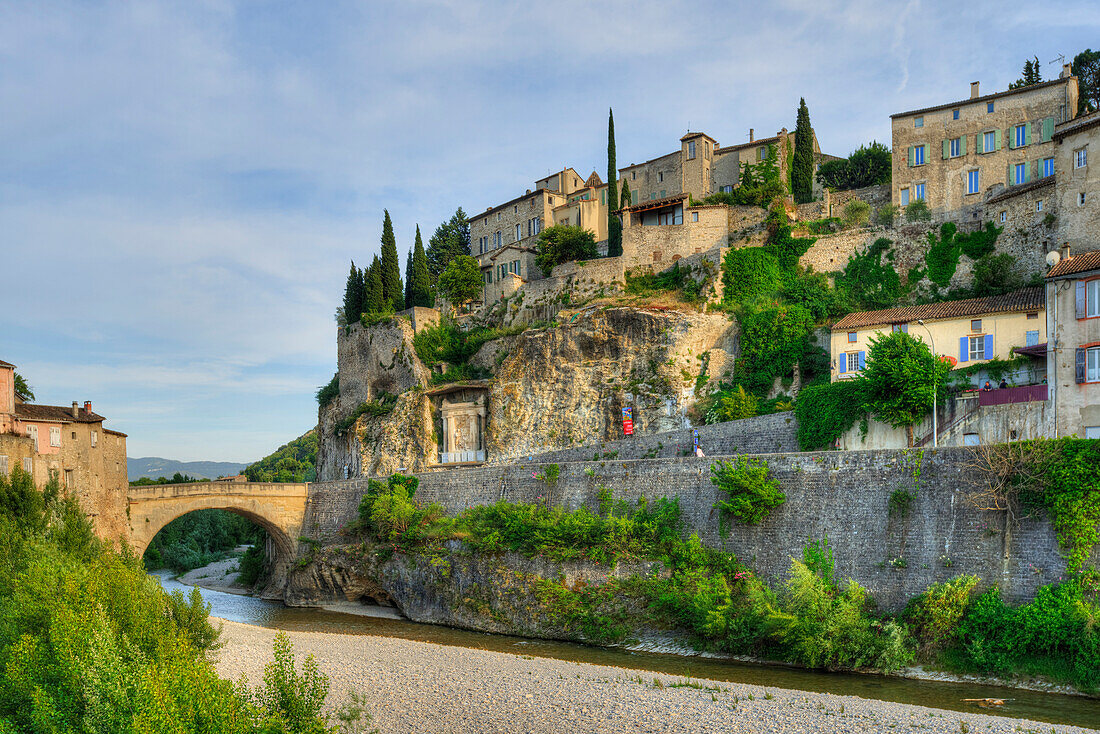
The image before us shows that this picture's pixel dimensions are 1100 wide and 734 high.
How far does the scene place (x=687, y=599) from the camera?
89.2 feet

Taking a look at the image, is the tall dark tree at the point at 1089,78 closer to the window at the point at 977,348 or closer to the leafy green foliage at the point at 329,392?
the window at the point at 977,348

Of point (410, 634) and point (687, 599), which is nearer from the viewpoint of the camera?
point (687, 599)

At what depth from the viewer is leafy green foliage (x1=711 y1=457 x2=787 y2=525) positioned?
27.3 metres

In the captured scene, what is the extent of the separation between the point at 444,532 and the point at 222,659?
39.3 ft

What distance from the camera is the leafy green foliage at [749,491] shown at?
27.3 m

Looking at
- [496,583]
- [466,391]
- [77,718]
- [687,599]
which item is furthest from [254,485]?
[77,718]

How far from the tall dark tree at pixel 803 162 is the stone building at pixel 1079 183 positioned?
1816 centimetres

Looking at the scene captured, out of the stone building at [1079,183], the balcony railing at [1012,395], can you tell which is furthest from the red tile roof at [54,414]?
the stone building at [1079,183]

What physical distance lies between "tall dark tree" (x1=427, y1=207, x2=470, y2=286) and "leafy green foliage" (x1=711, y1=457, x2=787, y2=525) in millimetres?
46814

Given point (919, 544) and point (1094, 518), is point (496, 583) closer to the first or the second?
point (919, 544)

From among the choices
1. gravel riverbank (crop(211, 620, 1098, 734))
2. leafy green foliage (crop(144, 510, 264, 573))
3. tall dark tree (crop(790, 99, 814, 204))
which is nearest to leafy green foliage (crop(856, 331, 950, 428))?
gravel riverbank (crop(211, 620, 1098, 734))

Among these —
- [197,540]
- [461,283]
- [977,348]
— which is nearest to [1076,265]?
[977,348]

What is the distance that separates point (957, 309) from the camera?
1410 inches

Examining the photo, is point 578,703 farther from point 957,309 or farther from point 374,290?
point 374,290
